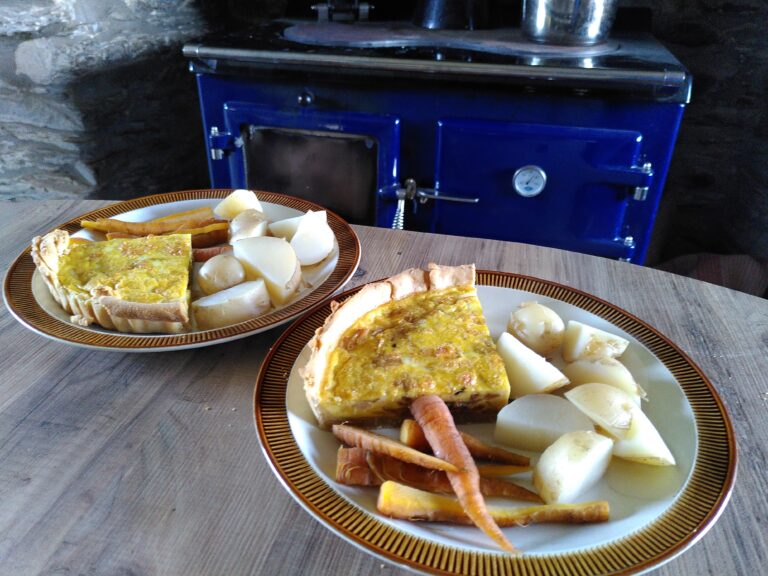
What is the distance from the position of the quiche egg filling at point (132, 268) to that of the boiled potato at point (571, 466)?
704 mm

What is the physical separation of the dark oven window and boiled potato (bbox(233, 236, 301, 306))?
1.07m

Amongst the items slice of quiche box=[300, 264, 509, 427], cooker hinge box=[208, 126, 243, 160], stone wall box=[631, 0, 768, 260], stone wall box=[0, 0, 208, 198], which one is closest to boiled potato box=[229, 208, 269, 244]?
slice of quiche box=[300, 264, 509, 427]

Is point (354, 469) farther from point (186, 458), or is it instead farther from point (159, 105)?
point (159, 105)

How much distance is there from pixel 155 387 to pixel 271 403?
266 millimetres

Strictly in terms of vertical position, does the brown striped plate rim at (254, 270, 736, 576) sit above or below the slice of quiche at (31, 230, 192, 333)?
below

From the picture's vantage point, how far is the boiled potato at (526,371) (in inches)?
34.0

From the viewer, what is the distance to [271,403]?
81cm

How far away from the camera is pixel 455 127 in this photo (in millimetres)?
1933

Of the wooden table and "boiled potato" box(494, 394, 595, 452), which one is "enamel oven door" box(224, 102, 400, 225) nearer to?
the wooden table

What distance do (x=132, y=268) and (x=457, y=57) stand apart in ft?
4.39

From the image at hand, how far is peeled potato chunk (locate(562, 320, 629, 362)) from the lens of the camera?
3.00 feet

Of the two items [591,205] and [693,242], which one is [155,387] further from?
[693,242]

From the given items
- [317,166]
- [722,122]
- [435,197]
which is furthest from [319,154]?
[722,122]

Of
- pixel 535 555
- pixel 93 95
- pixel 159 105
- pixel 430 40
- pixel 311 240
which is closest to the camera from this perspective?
pixel 535 555
